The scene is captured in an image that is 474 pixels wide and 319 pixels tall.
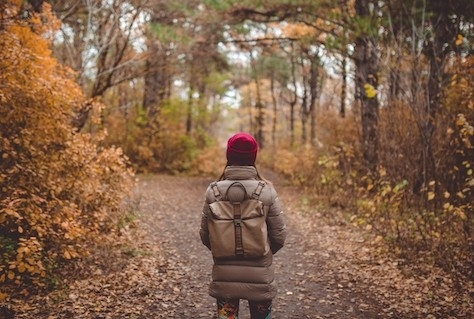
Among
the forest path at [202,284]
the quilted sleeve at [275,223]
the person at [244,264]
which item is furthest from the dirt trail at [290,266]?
the quilted sleeve at [275,223]

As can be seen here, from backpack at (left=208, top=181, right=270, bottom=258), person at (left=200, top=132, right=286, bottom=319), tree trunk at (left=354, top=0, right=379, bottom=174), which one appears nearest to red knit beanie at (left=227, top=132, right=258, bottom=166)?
person at (left=200, top=132, right=286, bottom=319)

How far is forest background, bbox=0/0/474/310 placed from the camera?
5.62 metres

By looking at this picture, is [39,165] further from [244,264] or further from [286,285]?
[286,285]

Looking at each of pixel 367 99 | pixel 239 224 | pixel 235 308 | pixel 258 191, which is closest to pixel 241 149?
pixel 258 191

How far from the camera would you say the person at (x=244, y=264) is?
317 centimetres

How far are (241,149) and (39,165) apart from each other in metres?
3.73

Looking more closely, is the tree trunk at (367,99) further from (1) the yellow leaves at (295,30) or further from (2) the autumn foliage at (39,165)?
(2) the autumn foliage at (39,165)

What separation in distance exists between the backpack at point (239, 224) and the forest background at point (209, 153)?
2438 mm

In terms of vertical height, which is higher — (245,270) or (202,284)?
(245,270)

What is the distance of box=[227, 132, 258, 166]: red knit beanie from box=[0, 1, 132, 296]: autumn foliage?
106 inches

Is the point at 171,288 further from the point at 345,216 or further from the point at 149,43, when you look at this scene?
the point at 149,43

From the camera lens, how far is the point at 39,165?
578cm

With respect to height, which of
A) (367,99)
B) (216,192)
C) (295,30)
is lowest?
(216,192)

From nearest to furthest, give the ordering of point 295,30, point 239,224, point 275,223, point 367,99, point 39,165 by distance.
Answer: point 239,224 → point 275,223 → point 39,165 → point 367,99 → point 295,30
